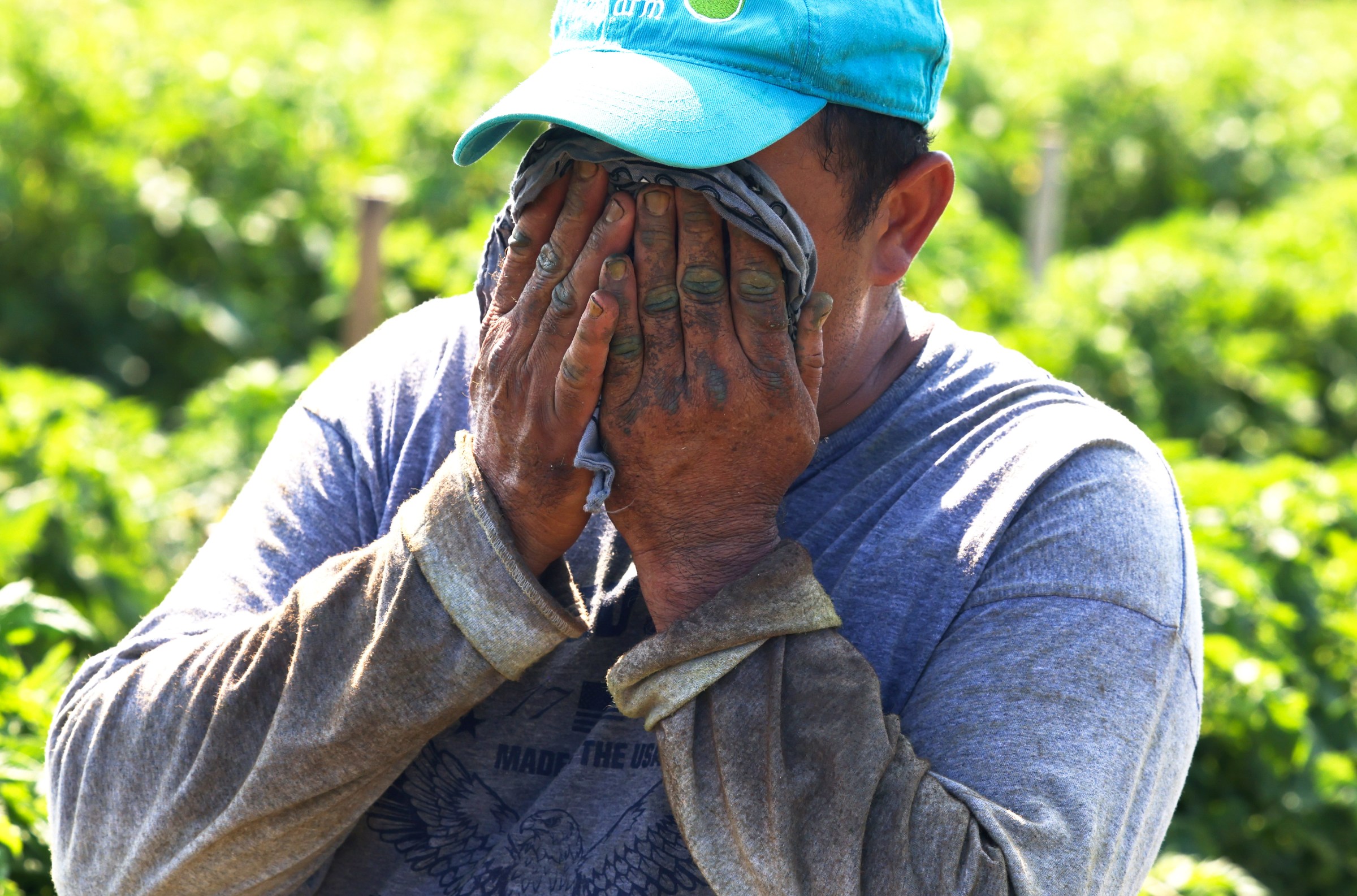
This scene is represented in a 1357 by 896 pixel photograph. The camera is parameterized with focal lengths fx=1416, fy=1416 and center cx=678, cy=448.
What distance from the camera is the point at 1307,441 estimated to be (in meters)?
6.30

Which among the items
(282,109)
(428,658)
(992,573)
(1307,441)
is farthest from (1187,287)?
(428,658)

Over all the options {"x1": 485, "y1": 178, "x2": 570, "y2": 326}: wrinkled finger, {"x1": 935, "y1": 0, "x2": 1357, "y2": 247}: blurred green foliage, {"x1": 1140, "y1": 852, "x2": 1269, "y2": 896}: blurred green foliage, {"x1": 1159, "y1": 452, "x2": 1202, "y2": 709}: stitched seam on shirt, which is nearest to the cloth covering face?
{"x1": 485, "y1": 178, "x2": 570, "y2": 326}: wrinkled finger

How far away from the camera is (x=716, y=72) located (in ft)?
5.65

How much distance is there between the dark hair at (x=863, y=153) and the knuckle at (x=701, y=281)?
0.30 m

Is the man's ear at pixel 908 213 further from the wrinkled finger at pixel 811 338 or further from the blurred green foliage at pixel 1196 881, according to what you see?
the blurred green foliage at pixel 1196 881

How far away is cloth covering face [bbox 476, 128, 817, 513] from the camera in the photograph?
5.19 ft

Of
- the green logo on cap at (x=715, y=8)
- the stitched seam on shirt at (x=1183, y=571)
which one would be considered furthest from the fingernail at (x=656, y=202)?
the stitched seam on shirt at (x=1183, y=571)

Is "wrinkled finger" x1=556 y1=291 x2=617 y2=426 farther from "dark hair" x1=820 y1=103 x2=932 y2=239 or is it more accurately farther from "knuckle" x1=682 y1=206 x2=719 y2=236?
"dark hair" x1=820 y1=103 x2=932 y2=239

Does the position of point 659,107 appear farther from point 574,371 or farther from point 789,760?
point 789,760

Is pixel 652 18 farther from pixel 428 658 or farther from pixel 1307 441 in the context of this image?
pixel 1307 441

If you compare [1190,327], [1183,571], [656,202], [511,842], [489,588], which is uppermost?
[656,202]

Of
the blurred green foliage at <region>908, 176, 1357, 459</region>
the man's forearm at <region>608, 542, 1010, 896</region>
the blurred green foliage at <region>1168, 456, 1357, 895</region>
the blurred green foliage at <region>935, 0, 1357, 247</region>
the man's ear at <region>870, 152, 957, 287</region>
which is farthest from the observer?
the blurred green foliage at <region>935, 0, 1357, 247</region>

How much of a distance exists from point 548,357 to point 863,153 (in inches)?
→ 20.4

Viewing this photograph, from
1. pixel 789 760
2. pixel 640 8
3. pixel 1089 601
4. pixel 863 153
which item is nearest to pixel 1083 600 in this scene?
pixel 1089 601
